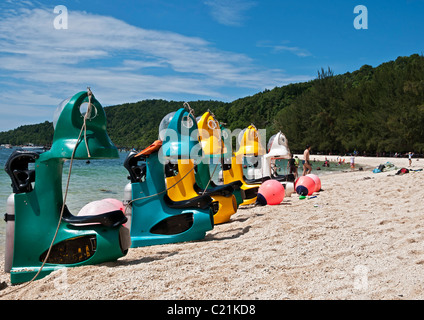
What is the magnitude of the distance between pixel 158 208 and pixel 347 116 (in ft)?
202

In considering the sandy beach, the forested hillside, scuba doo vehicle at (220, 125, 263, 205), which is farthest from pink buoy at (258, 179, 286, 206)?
the forested hillside

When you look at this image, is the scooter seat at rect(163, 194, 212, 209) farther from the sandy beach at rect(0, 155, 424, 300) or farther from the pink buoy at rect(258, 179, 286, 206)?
the pink buoy at rect(258, 179, 286, 206)

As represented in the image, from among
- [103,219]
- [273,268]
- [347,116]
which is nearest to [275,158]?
[273,268]

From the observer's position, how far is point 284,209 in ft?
28.7

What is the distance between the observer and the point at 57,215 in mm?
4520

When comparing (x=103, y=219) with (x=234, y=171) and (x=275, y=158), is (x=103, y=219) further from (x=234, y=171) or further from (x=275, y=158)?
(x=275, y=158)

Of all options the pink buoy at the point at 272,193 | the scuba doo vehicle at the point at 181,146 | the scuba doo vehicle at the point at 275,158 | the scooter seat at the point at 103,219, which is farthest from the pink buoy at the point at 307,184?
the scooter seat at the point at 103,219

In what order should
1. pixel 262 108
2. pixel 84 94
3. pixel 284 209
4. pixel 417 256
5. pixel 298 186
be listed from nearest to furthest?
pixel 417 256 < pixel 84 94 < pixel 284 209 < pixel 298 186 < pixel 262 108

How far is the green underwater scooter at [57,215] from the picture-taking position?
14.3 ft

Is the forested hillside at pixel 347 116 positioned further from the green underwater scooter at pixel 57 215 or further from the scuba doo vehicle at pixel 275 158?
the green underwater scooter at pixel 57 215

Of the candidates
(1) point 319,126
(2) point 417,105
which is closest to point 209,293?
(2) point 417,105

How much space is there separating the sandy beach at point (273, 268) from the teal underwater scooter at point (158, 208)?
255 mm

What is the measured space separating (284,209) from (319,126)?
6193 cm

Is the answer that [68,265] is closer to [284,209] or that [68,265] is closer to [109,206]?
[109,206]
